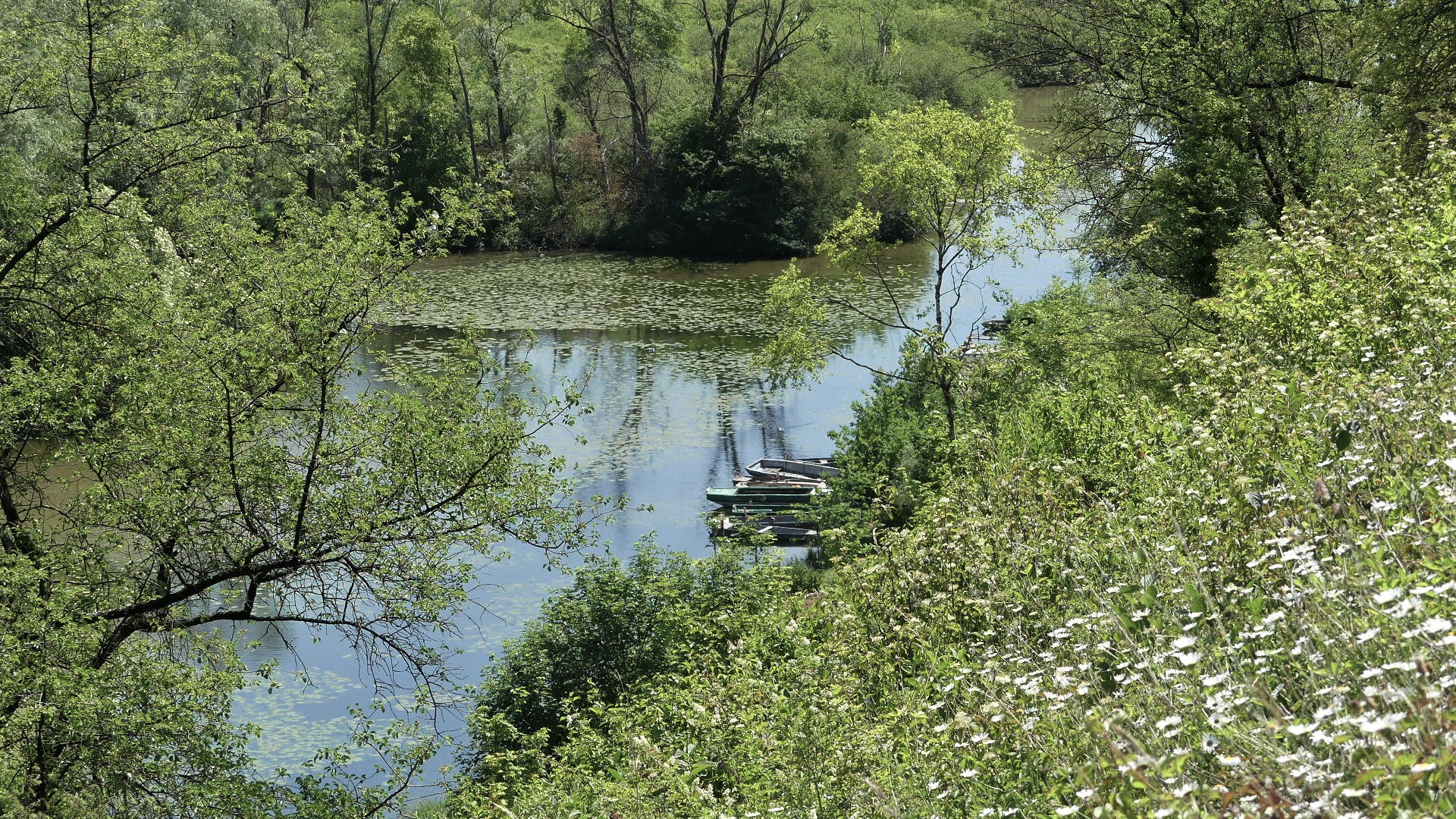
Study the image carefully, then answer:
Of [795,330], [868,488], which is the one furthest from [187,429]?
[868,488]

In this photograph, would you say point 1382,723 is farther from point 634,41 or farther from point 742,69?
point 742,69

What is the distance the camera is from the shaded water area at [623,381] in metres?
19.2

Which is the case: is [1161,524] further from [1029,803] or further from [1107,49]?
[1107,49]

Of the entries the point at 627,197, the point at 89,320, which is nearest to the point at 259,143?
the point at 89,320

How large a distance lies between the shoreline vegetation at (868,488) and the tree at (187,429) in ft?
0.17

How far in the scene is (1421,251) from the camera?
9.90 metres

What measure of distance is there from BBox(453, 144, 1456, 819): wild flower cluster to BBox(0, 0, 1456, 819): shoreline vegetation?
2.0 inches

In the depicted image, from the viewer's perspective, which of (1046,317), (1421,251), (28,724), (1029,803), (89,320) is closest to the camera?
(1029,803)

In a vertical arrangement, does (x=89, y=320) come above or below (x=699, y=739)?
above

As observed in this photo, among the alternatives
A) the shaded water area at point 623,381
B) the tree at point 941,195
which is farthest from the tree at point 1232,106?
the shaded water area at point 623,381

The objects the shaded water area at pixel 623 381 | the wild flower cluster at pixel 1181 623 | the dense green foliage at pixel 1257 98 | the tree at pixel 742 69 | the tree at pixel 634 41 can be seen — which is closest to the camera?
→ the wild flower cluster at pixel 1181 623

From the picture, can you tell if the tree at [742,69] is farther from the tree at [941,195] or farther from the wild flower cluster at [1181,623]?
the wild flower cluster at [1181,623]

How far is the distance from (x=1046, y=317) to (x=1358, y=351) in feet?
65.7

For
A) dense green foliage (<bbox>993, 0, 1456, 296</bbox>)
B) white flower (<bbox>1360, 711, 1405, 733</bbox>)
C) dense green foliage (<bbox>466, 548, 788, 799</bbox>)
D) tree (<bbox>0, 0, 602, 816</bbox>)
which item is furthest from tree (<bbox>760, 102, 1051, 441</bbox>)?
white flower (<bbox>1360, 711, 1405, 733</bbox>)
